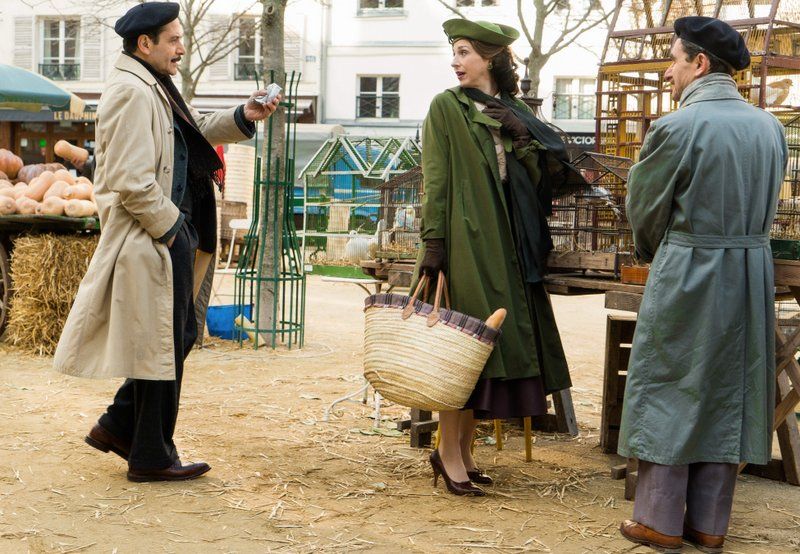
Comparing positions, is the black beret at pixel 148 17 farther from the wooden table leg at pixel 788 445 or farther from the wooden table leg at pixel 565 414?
the wooden table leg at pixel 788 445

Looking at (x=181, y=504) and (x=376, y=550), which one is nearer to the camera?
(x=376, y=550)

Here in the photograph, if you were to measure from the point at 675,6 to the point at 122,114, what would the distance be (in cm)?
660

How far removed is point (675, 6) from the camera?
9.13 m

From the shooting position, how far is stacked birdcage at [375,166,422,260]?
5.60 m

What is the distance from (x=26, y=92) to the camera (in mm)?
9688

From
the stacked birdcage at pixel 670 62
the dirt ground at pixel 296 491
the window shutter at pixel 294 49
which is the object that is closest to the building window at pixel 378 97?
the window shutter at pixel 294 49

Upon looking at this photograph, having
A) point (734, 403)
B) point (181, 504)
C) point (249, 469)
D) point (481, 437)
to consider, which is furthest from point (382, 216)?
point (734, 403)

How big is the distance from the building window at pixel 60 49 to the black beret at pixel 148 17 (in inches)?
1079

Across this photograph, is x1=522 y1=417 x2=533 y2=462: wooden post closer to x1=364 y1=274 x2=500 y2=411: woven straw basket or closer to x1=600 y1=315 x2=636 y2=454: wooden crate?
x1=600 y1=315 x2=636 y2=454: wooden crate

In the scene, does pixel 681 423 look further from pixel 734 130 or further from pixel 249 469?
pixel 249 469

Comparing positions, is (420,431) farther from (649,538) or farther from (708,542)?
(708,542)

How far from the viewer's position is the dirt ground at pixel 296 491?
11.8 feet

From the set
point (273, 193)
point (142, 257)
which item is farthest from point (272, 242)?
point (142, 257)

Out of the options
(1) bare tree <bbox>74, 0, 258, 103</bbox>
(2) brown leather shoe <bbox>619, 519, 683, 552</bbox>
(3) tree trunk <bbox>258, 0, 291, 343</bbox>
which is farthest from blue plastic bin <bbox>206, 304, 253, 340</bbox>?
(1) bare tree <bbox>74, 0, 258, 103</bbox>
